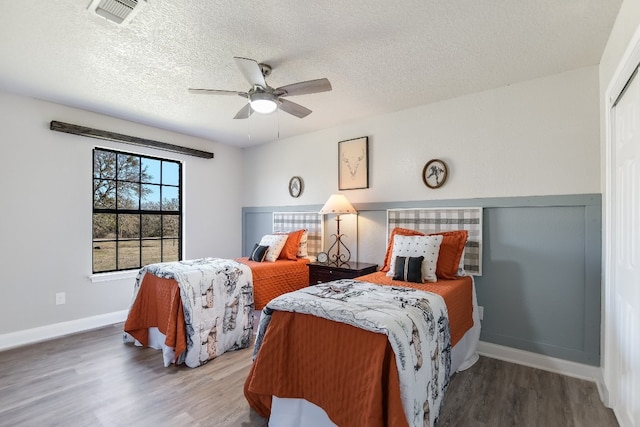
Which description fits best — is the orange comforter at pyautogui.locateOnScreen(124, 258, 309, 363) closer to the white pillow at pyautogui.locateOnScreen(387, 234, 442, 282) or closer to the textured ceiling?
the white pillow at pyautogui.locateOnScreen(387, 234, 442, 282)

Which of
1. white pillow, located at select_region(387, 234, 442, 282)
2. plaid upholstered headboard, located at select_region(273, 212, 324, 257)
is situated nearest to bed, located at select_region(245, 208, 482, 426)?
white pillow, located at select_region(387, 234, 442, 282)

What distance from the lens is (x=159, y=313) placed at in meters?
2.82

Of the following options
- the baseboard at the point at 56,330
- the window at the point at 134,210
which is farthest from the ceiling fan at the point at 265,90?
the baseboard at the point at 56,330

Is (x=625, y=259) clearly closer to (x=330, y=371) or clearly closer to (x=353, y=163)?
(x=330, y=371)

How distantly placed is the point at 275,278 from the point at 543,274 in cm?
248

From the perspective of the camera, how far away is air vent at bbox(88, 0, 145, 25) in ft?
5.69

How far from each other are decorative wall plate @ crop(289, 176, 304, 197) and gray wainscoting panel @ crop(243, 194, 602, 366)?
205cm

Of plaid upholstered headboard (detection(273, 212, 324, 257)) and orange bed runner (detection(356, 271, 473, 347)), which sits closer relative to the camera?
orange bed runner (detection(356, 271, 473, 347))

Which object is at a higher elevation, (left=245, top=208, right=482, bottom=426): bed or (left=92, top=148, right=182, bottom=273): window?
(left=92, top=148, right=182, bottom=273): window

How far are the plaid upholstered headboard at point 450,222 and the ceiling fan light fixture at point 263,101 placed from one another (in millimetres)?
1771

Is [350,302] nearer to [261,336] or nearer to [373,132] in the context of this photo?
[261,336]

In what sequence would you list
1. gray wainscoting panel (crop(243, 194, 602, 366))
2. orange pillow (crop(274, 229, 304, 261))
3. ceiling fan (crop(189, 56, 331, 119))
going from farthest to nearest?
orange pillow (crop(274, 229, 304, 261))
gray wainscoting panel (crop(243, 194, 602, 366))
ceiling fan (crop(189, 56, 331, 119))

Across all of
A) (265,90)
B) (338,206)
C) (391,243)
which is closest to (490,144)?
(391,243)

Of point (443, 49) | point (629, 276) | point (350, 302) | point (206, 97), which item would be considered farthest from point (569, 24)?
point (206, 97)
